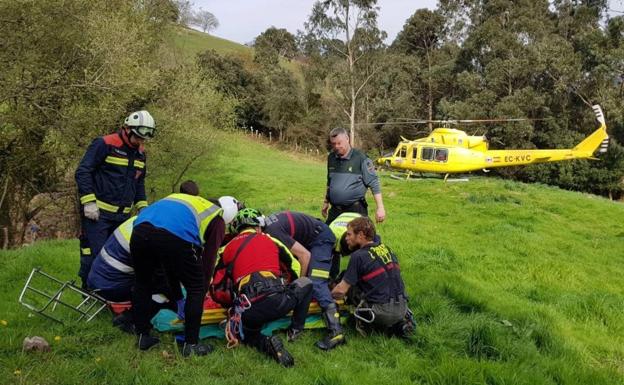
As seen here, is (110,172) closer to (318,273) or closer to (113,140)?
(113,140)

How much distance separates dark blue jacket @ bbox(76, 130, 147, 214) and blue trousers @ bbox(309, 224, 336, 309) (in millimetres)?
2507

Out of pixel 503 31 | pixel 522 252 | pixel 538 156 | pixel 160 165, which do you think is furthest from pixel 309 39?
pixel 522 252

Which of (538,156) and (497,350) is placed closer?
(497,350)

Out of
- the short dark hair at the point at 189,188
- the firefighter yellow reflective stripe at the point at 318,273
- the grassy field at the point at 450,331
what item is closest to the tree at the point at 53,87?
the grassy field at the point at 450,331

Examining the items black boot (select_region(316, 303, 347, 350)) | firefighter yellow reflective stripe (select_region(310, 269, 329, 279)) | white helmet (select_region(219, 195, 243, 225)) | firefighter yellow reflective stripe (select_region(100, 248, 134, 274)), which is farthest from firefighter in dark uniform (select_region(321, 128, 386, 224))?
firefighter yellow reflective stripe (select_region(100, 248, 134, 274))

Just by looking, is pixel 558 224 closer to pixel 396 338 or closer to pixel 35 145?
pixel 396 338

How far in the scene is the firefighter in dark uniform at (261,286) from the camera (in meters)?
4.89

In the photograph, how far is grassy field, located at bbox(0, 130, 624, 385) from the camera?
4.48 metres

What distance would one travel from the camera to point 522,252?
10305 millimetres

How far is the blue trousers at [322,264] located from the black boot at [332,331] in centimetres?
8

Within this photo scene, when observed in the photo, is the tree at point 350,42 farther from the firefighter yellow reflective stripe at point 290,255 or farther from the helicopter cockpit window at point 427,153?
the firefighter yellow reflective stripe at point 290,255

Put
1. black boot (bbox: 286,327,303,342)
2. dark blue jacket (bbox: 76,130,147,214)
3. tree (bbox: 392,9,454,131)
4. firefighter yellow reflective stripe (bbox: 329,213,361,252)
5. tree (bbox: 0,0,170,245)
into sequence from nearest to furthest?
1. black boot (bbox: 286,327,303,342)
2. dark blue jacket (bbox: 76,130,147,214)
3. firefighter yellow reflective stripe (bbox: 329,213,361,252)
4. tree (bbox: 0,0,170,245)
5. tree (bbox: 392,9,454,131)

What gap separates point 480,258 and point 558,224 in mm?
5743

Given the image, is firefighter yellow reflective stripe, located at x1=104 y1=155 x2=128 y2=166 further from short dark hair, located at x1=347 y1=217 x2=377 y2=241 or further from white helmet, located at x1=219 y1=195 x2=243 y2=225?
short dark hair, located at x1=347 y1=217 x2=377 y2=241
